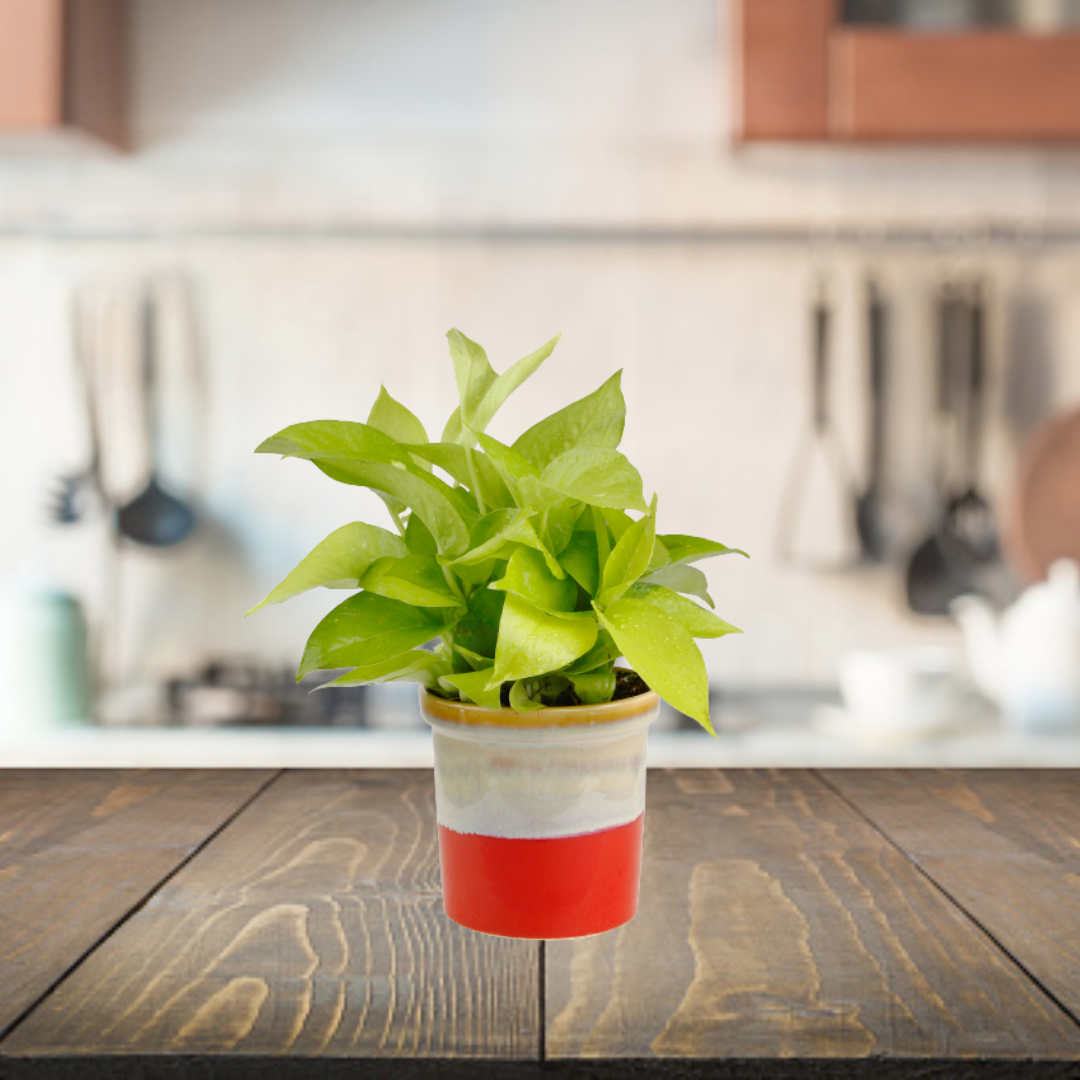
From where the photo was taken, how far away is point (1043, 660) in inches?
71.6

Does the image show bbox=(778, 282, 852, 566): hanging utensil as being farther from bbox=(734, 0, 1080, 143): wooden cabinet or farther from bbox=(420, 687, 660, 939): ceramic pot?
bbox=(420, 687, 660, 939): ceramic pot

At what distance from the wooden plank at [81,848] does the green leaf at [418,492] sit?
0.29m

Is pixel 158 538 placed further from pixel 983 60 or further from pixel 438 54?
pixel 983 60

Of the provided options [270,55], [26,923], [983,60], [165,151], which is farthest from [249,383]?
[26,923]

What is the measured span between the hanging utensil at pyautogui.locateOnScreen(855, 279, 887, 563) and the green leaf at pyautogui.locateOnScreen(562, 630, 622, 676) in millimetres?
1547

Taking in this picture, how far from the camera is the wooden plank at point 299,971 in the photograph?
53 cm

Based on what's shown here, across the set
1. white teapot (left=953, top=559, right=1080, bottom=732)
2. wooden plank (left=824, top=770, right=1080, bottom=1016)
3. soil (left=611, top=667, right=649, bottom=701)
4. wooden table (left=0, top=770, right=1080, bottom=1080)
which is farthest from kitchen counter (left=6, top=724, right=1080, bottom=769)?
soil (left=611, top=667, right=649, bottom=701)

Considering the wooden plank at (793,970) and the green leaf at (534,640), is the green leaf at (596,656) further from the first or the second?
the wooden plank at (793,970)

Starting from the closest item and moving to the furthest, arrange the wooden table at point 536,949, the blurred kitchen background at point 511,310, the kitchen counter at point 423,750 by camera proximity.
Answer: the wooden table at point 536,949 < the kitchen counter at point 423,750 < the blurred kitchen background at point 511,310

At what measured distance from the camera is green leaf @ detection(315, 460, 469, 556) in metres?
0.65

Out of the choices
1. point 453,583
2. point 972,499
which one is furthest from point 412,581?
point 972,499

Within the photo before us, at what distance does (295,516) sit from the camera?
2.12 meters

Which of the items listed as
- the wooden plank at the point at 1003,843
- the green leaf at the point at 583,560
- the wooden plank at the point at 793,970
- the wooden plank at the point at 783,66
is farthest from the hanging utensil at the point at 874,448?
the green leaf at the point at 583,560

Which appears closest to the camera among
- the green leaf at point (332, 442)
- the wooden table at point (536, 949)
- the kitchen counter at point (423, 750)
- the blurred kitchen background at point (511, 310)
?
the wooden table at point (536, 949)
